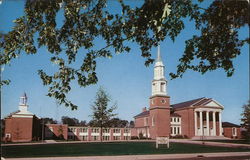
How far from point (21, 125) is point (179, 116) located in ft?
123

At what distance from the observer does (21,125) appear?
161 ft

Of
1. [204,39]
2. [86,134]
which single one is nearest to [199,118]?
[86,134]

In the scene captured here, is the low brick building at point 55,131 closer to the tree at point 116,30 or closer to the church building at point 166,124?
the church building at point 166,124

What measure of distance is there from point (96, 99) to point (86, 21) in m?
39.6

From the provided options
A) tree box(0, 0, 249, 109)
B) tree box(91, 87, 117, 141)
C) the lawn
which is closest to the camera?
tree box(0, 0, 249, 109)

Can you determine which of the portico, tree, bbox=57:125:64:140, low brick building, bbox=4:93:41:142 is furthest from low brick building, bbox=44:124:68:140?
the portico

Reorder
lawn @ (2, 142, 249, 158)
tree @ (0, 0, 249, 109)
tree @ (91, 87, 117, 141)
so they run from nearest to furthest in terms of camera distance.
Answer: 1. tree @ (0, 0, 249, 109)
2. lawn @ (2, 142, 249, 158)
3. tree @ (91, 87, 117, 141)

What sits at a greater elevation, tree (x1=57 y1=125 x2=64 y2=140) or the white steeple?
the white steeple

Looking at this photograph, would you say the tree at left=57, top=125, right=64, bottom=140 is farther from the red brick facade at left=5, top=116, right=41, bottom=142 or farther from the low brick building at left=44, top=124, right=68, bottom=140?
the red brick facade at left=5, top=116, right=41, bottom=142

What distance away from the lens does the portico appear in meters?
62.2

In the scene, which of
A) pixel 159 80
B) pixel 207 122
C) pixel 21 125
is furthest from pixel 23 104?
pixel 207 122

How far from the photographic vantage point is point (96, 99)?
151 feet

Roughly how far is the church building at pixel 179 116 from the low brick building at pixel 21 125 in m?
26.6

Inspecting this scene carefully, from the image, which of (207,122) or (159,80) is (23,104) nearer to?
(159,80)
